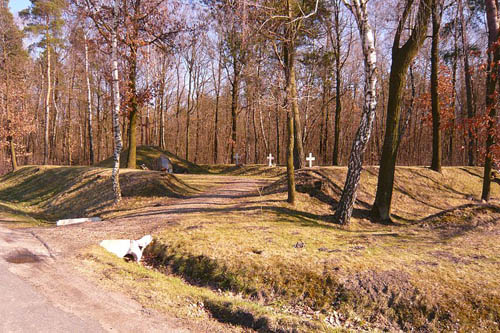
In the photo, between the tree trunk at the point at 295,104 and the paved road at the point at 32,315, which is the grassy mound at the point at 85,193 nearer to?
the tree trunk at the point at 295,104

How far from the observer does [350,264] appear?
5.67m

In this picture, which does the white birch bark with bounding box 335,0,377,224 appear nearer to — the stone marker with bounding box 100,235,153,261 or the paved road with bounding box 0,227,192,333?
the stone marker with bounding box 100,235,153,261

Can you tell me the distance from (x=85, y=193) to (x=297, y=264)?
12.6 metres

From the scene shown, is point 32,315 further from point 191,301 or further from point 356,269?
point 356,269

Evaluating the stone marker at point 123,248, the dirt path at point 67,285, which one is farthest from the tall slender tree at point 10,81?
the stone marker at point 123,248

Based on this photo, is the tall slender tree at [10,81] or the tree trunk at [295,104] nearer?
the tree trunk at [295,104]

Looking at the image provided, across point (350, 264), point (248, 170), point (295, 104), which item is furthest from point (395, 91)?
point (248, 170)

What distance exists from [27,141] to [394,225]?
154ft

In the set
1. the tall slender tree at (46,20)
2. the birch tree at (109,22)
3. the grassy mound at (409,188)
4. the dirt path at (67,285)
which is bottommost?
the dirt path at (67,285)

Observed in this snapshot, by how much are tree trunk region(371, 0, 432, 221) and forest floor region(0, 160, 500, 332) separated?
0.80 metres

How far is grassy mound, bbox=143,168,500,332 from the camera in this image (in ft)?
15.0

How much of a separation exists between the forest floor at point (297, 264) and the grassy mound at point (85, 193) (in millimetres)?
1553

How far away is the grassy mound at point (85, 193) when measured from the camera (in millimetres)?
13383

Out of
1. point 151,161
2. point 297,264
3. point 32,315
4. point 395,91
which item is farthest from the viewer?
point 151,161
